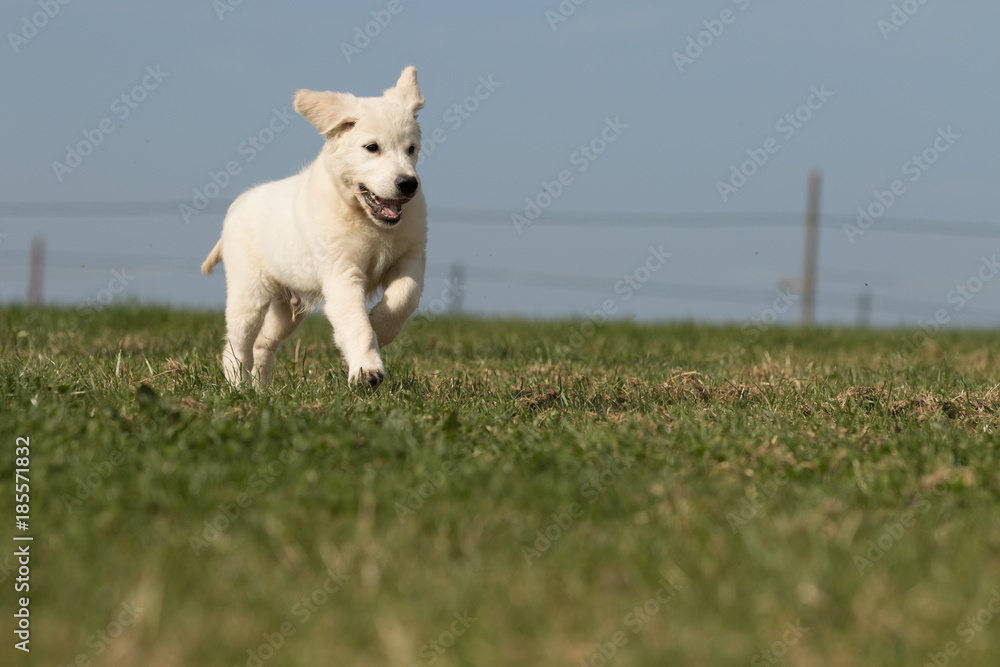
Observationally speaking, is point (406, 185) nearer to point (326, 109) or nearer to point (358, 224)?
point (358, 224)

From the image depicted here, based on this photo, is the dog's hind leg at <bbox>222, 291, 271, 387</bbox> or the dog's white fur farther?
the dog's hind leg at <bbox>222, 291, 271, 387</bbox>

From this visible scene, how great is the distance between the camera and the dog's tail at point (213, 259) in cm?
662

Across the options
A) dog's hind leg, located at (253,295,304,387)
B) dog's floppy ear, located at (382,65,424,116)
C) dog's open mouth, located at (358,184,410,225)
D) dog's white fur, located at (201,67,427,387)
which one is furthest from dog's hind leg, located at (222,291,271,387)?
dog's floppy ear, located at (382,65,424,116)

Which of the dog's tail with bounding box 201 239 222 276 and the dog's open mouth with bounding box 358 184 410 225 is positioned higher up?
the dog's open mouth with bounding box 358 184 410 225

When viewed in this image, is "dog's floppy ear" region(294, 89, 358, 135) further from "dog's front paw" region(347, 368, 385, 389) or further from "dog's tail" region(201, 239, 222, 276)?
"dog's tail" region(201, 239, 222, 276)

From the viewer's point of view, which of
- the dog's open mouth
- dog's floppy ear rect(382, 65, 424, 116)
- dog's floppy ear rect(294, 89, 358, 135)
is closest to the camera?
the dog's open mouth

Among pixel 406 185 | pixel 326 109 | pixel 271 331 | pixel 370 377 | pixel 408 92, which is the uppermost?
pixel 408 92

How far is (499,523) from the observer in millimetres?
2842

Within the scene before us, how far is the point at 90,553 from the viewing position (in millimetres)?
2545

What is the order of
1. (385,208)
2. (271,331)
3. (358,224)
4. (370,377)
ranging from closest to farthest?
(370,377) < (385,208) < (358,224) < (271,331)

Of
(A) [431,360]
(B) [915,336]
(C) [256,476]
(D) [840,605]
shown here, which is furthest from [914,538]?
(B) [915,336]

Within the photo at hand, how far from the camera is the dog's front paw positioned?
189 inches

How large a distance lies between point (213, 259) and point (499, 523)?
4422mm

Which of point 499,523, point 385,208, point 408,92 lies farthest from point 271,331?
point 499,523
